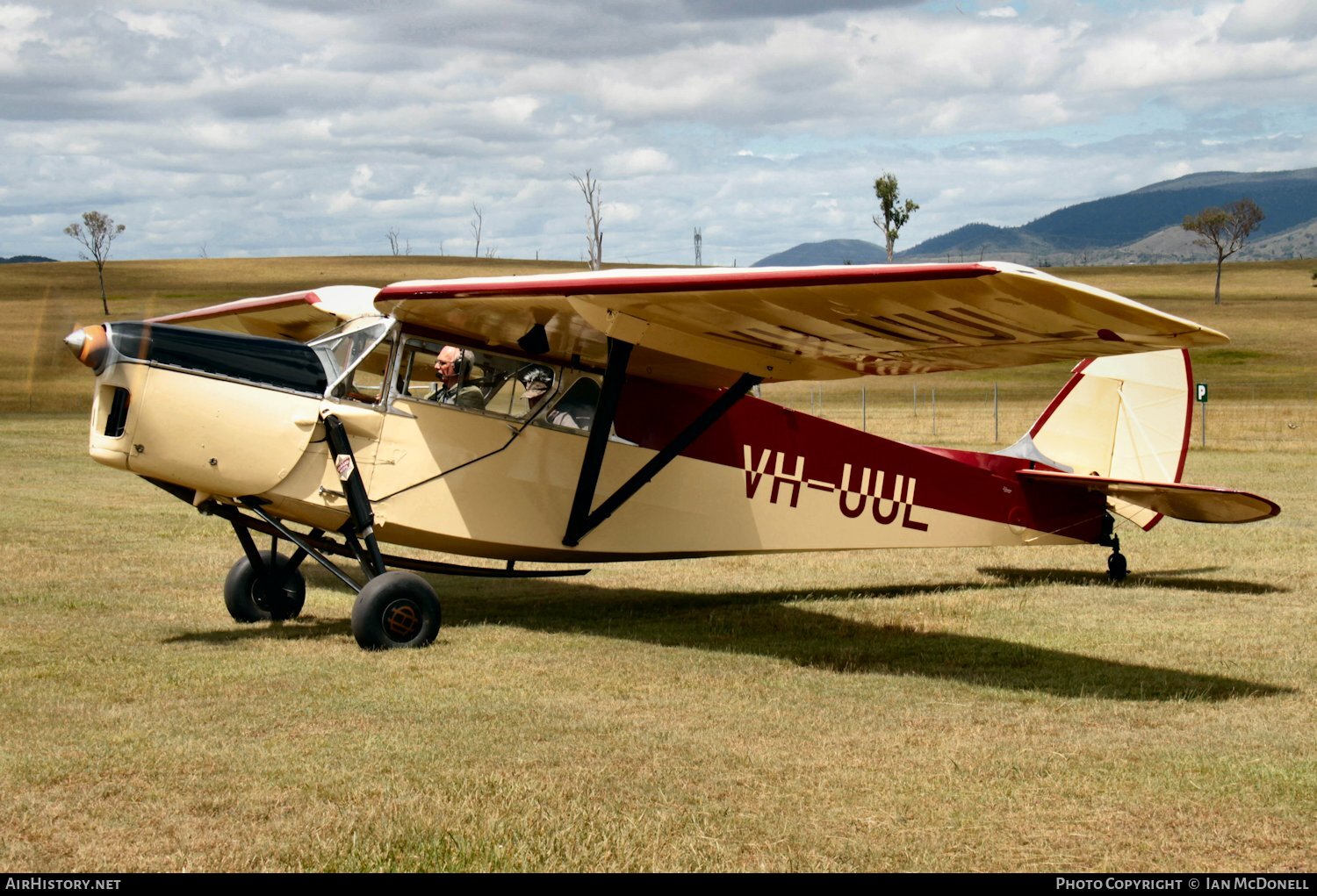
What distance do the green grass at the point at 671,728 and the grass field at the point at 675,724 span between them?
2 cm

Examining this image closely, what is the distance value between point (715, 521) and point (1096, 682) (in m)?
3.51

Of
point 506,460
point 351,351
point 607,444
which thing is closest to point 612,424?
point 607,444

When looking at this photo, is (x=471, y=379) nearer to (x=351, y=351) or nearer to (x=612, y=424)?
(x=351, y=351)

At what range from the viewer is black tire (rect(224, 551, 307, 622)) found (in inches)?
381

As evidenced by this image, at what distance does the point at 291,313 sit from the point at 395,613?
374 cm

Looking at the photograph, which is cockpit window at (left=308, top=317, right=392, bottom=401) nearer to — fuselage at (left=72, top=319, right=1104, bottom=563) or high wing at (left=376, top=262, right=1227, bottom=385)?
fuselage at (left=72, top=319, right=1104, bottom=563)

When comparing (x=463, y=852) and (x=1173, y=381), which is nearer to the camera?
(x=463, y=852)


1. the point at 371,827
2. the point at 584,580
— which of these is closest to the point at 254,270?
the point at 584,580

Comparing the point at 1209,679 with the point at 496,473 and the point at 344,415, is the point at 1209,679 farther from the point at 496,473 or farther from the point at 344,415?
the point at 344,415

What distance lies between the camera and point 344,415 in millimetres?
8781

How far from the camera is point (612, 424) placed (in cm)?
964

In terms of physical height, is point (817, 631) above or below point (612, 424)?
below

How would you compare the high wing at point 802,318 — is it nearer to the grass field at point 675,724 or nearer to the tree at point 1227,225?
the grass field at point 675,724

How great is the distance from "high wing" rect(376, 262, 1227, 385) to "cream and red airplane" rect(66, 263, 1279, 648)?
0.08 feet
